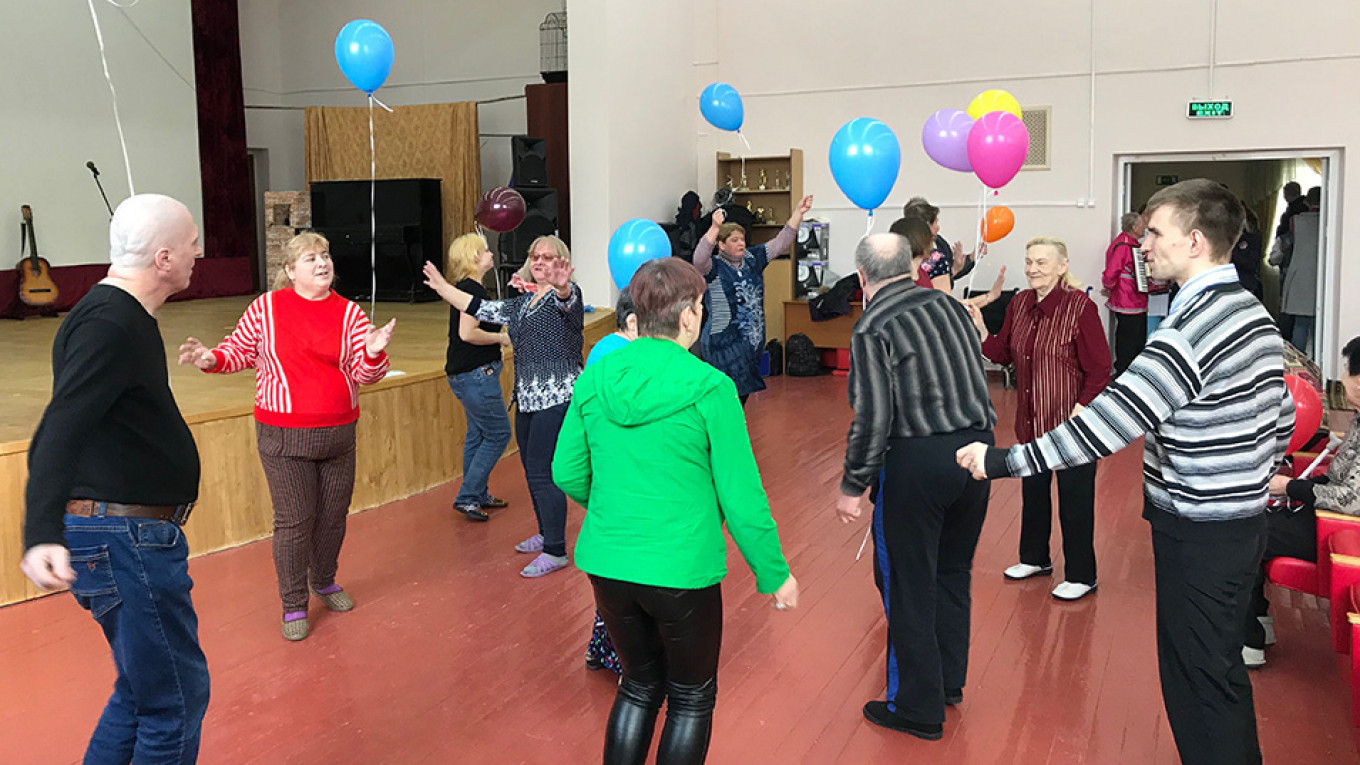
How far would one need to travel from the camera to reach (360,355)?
3779mm

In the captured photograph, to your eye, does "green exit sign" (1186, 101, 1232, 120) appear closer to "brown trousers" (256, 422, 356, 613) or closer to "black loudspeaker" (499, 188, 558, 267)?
"black loudspeaker" (499, 188, 558, 267)

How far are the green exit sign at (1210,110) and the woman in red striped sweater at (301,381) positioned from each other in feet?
26.5

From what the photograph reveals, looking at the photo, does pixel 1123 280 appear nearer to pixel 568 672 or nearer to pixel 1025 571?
pixel 1025 571

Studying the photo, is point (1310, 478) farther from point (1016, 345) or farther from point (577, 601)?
point (577, 601)

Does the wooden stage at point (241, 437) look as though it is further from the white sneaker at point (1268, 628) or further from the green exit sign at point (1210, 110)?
the green exit sign at point (1210, 110)

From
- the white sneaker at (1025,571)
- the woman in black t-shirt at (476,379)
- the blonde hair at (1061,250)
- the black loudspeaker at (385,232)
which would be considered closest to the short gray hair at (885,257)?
the blonde hair at (1061,250)

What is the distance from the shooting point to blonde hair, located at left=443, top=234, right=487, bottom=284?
4969 millimetres

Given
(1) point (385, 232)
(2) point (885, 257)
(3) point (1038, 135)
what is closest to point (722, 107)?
(3) point (1038, 135)

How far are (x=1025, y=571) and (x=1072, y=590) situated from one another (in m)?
0.27

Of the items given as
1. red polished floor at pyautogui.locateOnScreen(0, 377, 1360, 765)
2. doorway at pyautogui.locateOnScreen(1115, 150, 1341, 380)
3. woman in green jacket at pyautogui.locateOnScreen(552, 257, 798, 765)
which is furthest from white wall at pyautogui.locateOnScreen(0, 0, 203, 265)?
woman in green jacket at pyautogui.locateOnScreen(552, 257, 798, 765)

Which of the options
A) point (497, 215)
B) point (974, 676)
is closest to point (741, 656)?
point (974, 676)

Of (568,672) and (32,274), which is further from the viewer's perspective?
(32,274)

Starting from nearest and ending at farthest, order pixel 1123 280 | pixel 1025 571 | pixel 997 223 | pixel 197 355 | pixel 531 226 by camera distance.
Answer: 1. pixel 197 355
2. pixel 1025 571
3. pixel 997 223
4. pixel 1123 280
5. pixel 531 226

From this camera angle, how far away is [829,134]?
10.8m
